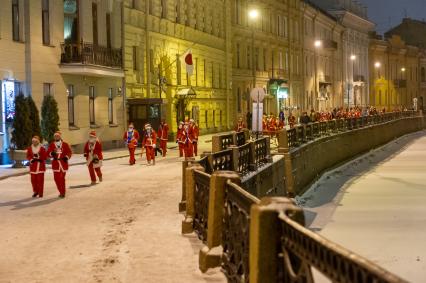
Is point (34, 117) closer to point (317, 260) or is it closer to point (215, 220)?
point (215, 220)

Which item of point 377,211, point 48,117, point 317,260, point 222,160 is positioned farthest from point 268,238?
point 48,117

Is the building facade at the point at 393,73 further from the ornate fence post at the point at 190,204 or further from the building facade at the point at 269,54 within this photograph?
the ornate fence post at the point at 190,204

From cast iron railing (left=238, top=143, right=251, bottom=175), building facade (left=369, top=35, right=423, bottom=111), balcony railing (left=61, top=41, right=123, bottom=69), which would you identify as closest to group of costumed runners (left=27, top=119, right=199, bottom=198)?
cast iron railing (left=238, top=143, right=251, bottom=175)

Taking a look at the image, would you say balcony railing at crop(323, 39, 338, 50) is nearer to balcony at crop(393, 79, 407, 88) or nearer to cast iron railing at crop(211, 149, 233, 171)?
balcony at crop(393, 79, 407, 88)

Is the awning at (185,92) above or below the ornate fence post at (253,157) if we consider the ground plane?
above

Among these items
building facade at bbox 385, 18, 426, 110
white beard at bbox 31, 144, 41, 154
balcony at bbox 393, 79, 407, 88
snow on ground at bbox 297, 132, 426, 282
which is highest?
building facade at bbox 385, 18, 426, 110

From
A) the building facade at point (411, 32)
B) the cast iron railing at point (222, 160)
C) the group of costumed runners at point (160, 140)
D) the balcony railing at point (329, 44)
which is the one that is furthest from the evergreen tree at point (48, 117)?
the building facade at point (411, 32)

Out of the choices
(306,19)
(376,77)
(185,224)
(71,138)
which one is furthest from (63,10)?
(376,77)

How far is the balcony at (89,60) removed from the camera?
3388cm

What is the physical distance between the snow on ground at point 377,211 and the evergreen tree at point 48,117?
1019cm

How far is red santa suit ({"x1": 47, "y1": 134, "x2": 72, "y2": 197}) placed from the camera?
18859mm

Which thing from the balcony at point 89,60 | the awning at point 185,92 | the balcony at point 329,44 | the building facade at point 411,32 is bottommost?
the awning at point 185,92

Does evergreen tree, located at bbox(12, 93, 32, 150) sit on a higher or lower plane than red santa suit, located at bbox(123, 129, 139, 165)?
higher

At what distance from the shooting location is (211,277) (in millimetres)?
9453
